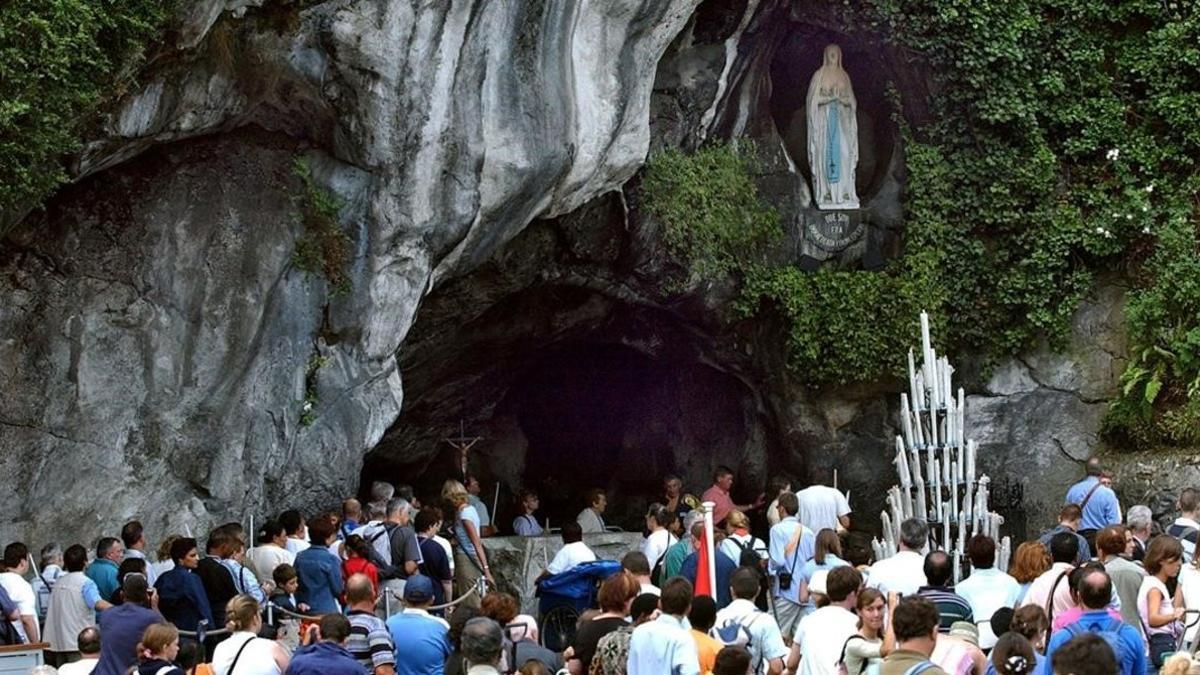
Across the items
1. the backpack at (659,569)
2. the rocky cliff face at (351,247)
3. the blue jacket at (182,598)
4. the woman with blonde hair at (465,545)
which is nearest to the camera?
the blue jacket at (182,598)

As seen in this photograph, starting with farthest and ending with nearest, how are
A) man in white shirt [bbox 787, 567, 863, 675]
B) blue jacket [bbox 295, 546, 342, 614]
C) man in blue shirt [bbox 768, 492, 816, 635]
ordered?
man in blue shirt [bbox 768, 492, 816, 635] < blue jacket [bbox 295, 546, 342, 614] < man in white shirt [bbox 787, 567, 863, 675]

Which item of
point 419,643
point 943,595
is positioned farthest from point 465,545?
point 943,595

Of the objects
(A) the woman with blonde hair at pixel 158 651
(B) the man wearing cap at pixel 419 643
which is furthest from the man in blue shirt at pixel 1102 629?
(A) the woman with blonde hair at pixel 158 651

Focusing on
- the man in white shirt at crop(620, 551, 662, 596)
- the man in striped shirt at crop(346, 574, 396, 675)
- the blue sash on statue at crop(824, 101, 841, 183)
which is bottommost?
the man in striped shirt at crop(346, 574, 396, 675)

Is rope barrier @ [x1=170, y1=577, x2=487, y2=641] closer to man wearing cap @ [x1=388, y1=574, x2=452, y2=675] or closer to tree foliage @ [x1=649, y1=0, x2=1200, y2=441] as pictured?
man wearing cap @ [x1=388, y1=574, x2=452, y2=675]

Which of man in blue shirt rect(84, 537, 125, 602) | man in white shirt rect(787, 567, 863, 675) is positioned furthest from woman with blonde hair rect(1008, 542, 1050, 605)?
man in blue shirt rect(84, 537, 125, 602)

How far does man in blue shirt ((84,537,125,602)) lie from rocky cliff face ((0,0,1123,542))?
2470 millimetres

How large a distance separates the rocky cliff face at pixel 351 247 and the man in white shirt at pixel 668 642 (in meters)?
7.33

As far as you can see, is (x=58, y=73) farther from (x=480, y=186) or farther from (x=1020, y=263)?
(x=1020, y=263)

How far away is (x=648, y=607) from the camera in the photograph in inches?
411

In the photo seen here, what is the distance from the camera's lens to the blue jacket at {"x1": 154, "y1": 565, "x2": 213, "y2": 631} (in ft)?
42.5

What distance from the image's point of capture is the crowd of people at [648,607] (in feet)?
31.5

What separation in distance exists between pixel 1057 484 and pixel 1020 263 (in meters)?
2.31

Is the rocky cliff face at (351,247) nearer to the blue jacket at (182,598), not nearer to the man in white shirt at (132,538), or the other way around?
the man in white shirt at (132,538)
